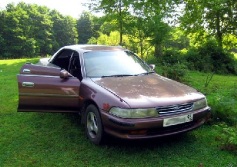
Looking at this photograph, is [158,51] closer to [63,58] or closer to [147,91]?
[63,58]

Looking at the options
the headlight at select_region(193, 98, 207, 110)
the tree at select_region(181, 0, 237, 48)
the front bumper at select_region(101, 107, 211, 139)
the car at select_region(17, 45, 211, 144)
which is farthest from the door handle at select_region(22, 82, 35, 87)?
the tree at select_region(181, 0, 237, 48)

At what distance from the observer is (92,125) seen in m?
4.27

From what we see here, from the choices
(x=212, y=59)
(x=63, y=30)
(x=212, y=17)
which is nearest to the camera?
(x=212, y=59)

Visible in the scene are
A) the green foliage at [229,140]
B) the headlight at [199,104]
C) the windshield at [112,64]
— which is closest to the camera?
the green foliage at [229,140]

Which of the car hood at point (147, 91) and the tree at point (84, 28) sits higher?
the tree at point (84, 28)

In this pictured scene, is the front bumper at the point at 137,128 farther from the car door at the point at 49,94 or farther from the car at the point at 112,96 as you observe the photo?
the car door at the point at 49,94

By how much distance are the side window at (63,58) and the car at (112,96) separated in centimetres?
5

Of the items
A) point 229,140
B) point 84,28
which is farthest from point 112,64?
point 84,28

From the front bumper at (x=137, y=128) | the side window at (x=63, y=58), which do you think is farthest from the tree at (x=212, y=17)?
the front bumper at (x=137, y=128)

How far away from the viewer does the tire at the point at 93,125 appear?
3.95 meters

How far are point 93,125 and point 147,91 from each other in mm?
1003

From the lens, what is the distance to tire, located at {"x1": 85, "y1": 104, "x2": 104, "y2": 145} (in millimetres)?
3947

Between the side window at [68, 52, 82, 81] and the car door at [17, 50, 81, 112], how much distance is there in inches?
13.7

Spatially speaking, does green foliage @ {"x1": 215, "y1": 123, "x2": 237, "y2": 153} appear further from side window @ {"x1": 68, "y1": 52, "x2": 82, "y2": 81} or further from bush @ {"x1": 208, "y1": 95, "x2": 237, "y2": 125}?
side window @ {"x1": 68, "y1": 52, "x2": 82, "y2": 81}
